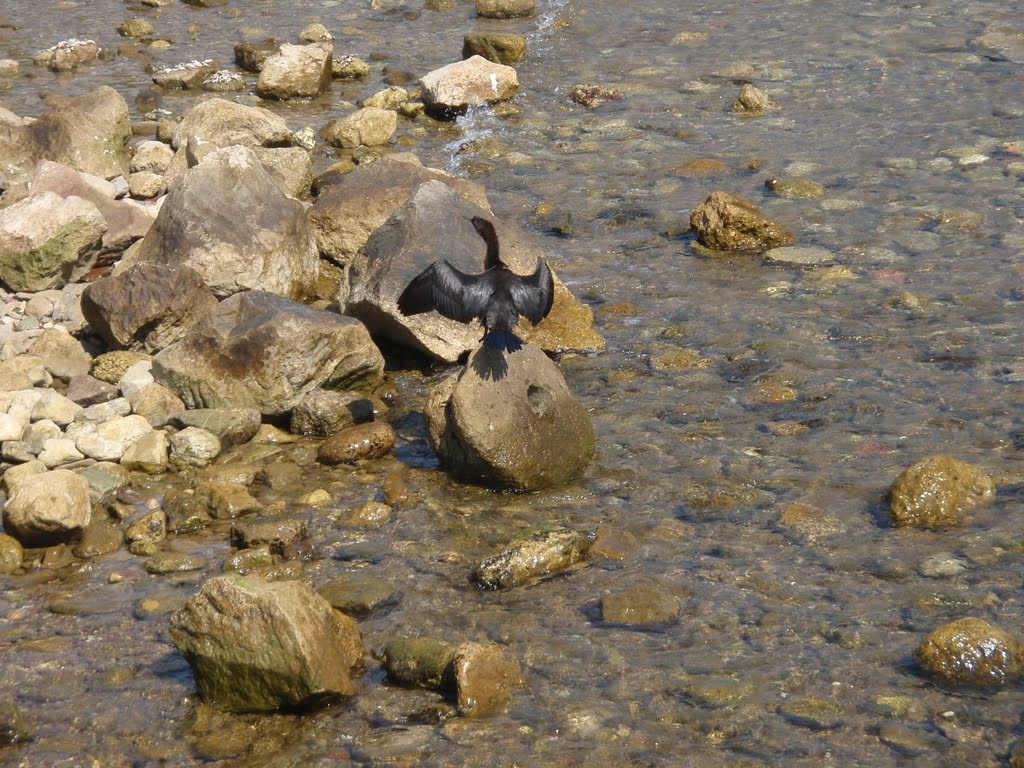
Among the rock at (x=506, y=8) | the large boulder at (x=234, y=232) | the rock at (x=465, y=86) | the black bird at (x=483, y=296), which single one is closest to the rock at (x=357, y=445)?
the black bird at (x=483, y=296)

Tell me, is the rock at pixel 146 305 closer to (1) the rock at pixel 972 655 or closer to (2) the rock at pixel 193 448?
(2) the rock at pixel 193 448

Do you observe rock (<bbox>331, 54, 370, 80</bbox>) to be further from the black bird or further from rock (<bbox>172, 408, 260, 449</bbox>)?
rock (<bbox>172, 408, 260, 449</bbox>)

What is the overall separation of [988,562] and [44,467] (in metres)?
5.64

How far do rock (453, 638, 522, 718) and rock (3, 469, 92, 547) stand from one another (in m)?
2.72

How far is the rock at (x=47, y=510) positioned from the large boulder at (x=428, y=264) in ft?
9.09

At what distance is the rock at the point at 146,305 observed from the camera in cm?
945

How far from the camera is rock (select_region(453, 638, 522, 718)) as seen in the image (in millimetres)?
5980

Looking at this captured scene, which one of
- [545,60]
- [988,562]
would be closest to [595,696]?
[988,562]

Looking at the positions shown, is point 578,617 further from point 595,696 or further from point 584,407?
point 584,407

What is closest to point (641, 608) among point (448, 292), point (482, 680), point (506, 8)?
point (482, 680)

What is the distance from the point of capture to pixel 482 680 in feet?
19.8

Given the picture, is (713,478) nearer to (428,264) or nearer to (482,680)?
(482,680)

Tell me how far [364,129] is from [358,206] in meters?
3.87

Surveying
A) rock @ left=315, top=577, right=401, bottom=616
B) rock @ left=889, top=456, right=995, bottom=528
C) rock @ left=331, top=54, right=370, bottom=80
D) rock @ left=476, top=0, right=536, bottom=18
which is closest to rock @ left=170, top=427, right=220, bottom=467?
rock @ left=315, top=577, right=401, bottom=616
